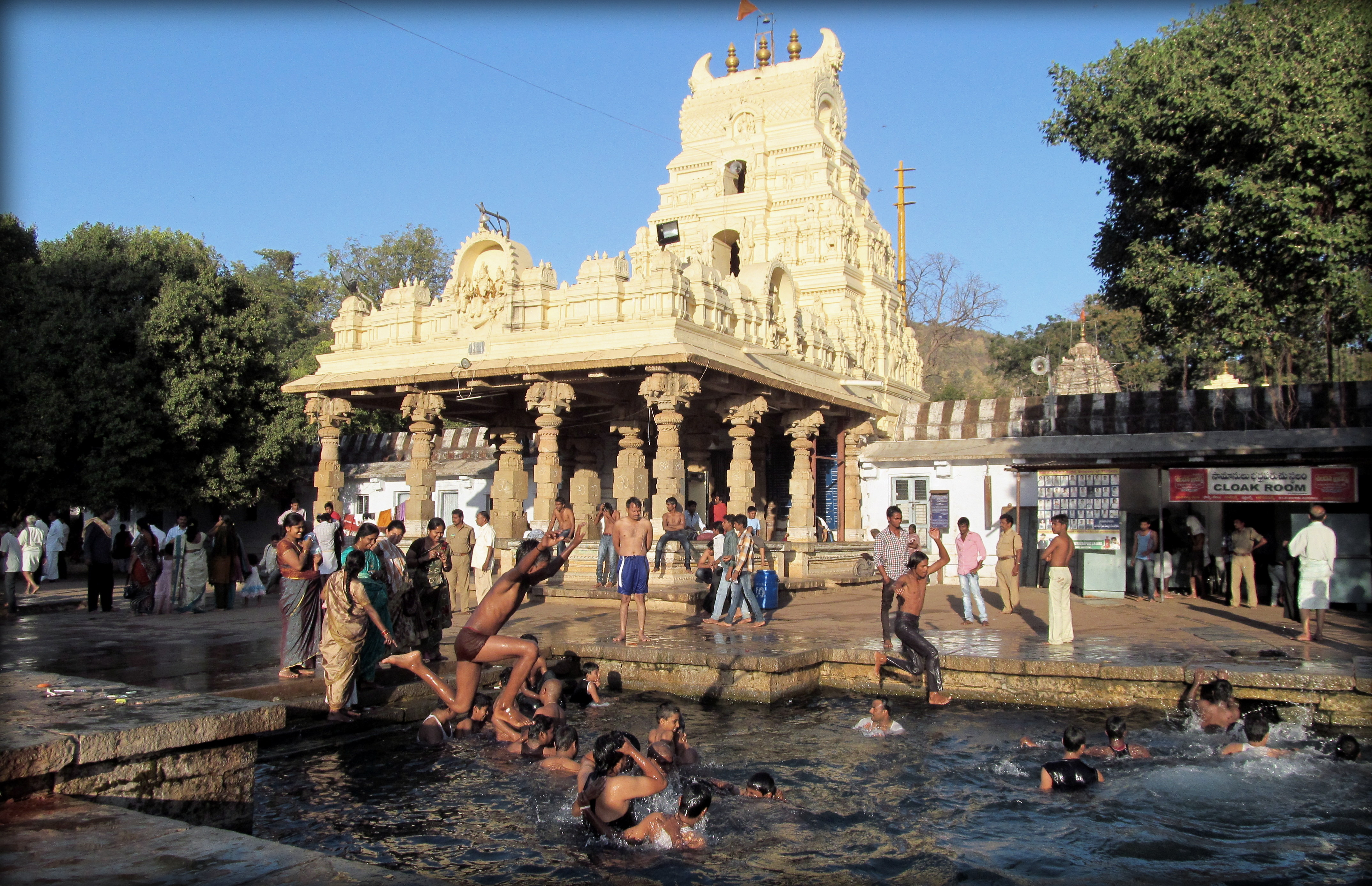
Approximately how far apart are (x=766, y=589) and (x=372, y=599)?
21.7ft

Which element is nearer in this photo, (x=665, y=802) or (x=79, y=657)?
(x=665, y=802)

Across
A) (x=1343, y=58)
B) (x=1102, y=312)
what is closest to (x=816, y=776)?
(x=1343, y=58)

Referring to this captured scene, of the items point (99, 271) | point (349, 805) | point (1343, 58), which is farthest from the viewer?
point (99, 271)

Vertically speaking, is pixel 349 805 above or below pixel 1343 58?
below

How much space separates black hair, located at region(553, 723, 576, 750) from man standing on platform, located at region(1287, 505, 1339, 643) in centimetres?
803

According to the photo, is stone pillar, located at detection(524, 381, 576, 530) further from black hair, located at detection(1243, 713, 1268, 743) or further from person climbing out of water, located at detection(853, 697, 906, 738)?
black hair, located at detection(1243, 713, 1268, 743)

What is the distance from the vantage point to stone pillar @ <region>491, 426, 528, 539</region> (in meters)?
19.6

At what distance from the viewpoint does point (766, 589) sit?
13531mm

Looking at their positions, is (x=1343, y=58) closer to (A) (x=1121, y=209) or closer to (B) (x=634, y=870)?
(A) (x=1121, y=209)

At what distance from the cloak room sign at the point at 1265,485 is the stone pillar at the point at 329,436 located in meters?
15.6

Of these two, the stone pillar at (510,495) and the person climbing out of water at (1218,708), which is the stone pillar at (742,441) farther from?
the person climbing out of water at (1218,708)

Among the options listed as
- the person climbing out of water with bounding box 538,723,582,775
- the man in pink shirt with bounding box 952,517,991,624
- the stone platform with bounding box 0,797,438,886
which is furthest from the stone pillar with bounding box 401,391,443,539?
the stone platform with bounding box 0,797,438,886

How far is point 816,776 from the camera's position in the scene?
23.2 ft

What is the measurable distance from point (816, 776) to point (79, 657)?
23.9 feet
